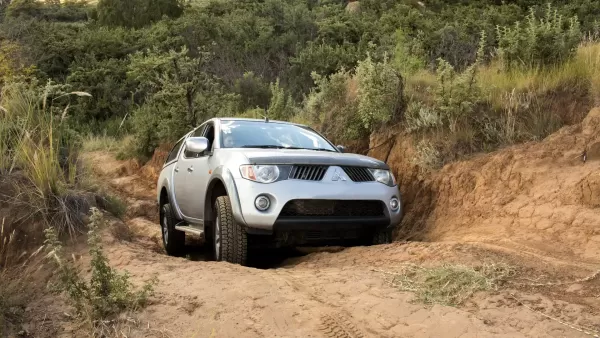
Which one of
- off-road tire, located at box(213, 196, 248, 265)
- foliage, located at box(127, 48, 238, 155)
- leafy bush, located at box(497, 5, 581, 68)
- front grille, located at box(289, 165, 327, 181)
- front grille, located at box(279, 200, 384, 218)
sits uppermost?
leafy bush, located at box(497, 5, 581, 68)

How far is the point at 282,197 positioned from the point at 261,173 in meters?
0.33

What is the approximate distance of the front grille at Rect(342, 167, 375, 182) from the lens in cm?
647

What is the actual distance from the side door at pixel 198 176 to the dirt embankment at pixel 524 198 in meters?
2.75

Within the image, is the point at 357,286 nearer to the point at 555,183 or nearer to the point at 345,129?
the point at 555,183

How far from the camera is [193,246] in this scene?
917cm

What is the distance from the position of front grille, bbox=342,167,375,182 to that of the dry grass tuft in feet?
4.96

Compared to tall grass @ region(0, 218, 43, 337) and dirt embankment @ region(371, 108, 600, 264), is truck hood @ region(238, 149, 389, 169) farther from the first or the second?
tall grass @ region(0, 218, 43, 337)

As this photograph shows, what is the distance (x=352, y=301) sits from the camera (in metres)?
4.56

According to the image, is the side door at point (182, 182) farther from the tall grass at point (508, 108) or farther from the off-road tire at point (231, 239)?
the tall grass at point (508, 108)

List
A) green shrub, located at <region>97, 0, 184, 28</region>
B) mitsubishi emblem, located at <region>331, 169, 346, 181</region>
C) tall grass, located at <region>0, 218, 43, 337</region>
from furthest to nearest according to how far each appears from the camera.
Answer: green shrub, located at <region>97, 0, 184, 28</region> → mitsubishi emblem, located at <region>331, 169, 346, 181</region> → tall grass, located at <region>0, 218, 43, 337</region>

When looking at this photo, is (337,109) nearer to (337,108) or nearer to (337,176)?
(337,108)

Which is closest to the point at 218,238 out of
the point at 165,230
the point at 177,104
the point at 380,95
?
the point at 165,230

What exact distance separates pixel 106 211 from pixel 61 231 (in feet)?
3.91

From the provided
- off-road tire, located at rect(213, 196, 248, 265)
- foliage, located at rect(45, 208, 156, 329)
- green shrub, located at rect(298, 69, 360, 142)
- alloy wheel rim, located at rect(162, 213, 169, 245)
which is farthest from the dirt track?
green shrub, located at rect(298, 69, 360, 142)
